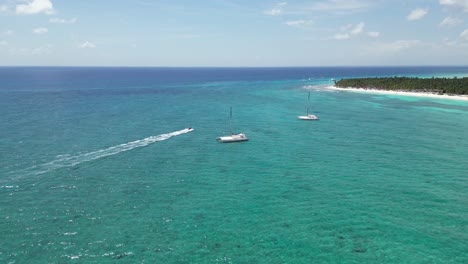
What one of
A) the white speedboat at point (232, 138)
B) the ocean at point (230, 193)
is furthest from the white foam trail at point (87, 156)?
the white speedboat at point (232, 138)

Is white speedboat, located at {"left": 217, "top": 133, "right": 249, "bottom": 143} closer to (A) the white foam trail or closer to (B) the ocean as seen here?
(B) the ocean

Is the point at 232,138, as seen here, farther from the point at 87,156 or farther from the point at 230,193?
the point at 230,193

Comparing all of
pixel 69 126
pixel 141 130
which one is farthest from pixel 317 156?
pixel 69 126

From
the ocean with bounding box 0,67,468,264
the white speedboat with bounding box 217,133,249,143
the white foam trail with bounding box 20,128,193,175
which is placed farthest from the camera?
the white speedboat with bounding box 217,133,249,143

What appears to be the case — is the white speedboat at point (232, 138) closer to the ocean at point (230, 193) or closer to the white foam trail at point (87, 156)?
the ocean at point (230, 193)

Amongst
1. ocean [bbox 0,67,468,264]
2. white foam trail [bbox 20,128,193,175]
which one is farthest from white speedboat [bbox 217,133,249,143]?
white foam trail [bbox 20,128,193,175]

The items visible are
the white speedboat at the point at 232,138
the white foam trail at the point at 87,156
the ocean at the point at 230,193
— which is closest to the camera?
Answer: the ocean at the point at 230,193

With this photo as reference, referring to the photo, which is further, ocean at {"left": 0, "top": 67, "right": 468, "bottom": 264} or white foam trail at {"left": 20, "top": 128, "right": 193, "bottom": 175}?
white foam trail at {"left": 20, "top": 128, "right": 193, "bottom": 175}

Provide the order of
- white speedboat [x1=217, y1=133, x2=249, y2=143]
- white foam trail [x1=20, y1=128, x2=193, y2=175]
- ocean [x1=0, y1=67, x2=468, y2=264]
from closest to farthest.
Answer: ocean [x1=0, y1=67, x2=468, y2=264], white foam trail [x1=20, y1=128, x2=193, y2=175], white speedboat [x1=217, y1=133, x2=249, y2=143]

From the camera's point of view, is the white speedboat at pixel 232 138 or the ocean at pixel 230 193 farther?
the white speedboat at pixel 232 138

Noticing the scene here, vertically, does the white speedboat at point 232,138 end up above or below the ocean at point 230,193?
above
